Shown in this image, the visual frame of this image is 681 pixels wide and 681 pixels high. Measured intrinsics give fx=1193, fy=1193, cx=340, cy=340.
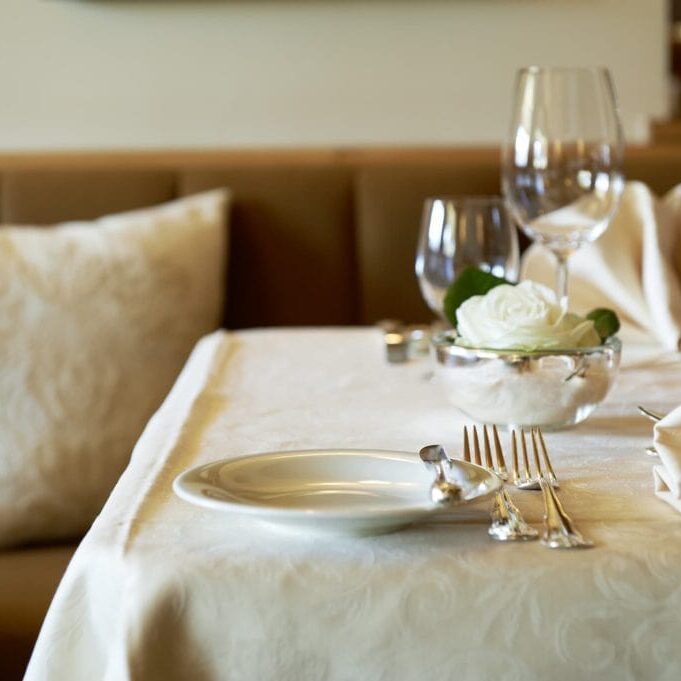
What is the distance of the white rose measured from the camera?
81 centimetres

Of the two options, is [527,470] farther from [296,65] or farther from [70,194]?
[296,65]

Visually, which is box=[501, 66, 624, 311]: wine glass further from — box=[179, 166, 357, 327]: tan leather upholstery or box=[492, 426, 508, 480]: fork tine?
box=[179, 166, 357, 327]: tan leather upholstery

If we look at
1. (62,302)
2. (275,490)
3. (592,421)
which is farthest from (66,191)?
(275,490)

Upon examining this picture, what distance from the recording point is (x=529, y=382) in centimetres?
82

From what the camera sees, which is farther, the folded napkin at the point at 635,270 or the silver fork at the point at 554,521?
the folded napkin at the point at 635,270

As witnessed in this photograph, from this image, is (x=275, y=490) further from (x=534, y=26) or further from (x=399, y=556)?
(x=534, y=26)

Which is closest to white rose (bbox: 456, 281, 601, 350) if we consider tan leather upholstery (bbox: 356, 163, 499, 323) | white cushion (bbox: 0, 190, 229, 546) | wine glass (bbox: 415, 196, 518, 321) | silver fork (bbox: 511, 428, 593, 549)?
silver fork (bbox: 511, 428, 593, 549)

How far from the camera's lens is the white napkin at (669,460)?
65 cm

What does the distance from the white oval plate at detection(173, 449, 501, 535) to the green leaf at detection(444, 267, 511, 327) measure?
28cm

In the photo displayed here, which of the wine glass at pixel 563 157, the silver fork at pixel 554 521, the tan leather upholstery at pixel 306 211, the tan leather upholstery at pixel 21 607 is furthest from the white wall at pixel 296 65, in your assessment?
the silver fork at pixel 554 521

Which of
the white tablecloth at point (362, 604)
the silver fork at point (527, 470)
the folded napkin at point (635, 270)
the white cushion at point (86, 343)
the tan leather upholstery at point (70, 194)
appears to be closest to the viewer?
the white tablecloth at point (362, 604)

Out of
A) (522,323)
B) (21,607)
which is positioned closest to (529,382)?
(522,323)

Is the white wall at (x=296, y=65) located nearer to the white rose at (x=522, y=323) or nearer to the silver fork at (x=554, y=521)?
the white rose at (x=522, y=323)

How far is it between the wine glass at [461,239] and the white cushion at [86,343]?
63cm
